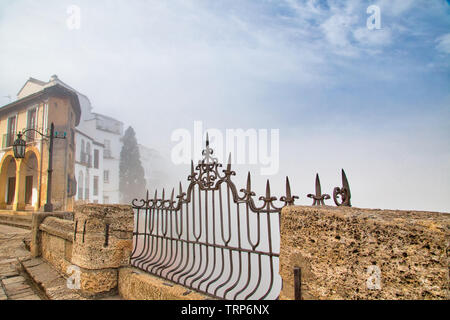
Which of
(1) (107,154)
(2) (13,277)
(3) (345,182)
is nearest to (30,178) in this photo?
(2) (13,277)

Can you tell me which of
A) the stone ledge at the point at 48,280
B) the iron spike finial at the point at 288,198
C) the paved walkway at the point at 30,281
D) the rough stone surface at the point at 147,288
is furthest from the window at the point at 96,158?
the iron spike finial at the point at 288,198

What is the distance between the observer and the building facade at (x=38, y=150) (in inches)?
655

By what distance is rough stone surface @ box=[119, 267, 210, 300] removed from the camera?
2.60 metres

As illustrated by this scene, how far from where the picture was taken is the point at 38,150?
17047 millimetres

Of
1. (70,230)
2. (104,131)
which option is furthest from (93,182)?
(70,230)

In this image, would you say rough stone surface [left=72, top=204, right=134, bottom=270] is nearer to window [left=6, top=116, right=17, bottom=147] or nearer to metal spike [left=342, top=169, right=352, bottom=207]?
metal spike [left=342, top=169, right=352, bottom=207]

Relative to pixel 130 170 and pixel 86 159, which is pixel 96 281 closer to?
pixel 86 159

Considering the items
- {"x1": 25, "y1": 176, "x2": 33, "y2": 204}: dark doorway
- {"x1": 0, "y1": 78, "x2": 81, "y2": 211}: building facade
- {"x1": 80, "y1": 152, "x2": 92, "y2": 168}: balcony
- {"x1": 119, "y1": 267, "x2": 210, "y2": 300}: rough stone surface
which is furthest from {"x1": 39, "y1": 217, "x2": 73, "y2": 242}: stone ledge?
{"x1": 80, "y1": 152, "x2": 92, "y2": 168}: balcony

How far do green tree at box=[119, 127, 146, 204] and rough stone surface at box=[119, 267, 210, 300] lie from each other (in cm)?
3784

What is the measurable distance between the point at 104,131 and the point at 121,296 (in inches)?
1526

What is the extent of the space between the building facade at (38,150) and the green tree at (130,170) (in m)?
18.5

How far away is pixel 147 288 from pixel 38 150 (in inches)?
715
